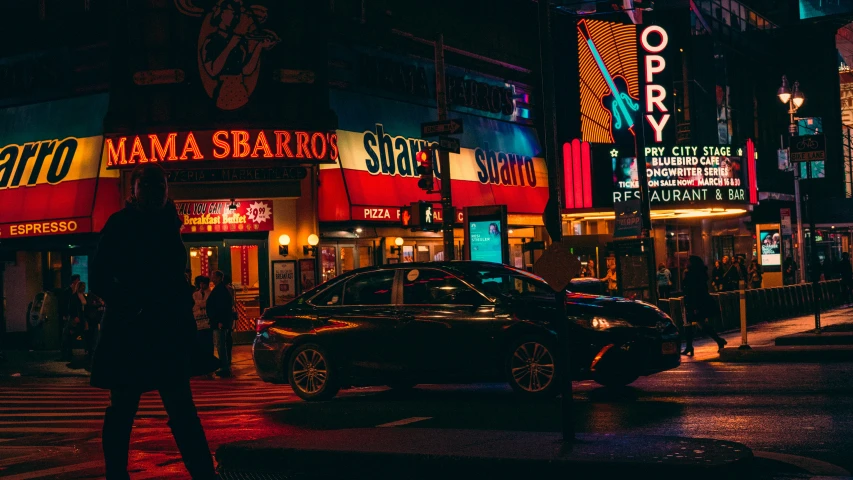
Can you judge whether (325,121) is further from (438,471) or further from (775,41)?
(775,41)

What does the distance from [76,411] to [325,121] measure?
1400cm

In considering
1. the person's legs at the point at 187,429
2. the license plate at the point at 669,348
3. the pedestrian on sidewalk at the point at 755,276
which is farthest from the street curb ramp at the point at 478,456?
the pedestrian on sidewalk at the point at 755,276

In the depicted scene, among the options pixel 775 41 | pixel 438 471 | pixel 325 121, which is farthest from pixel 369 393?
pixel 775 41

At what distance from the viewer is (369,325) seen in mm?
13602

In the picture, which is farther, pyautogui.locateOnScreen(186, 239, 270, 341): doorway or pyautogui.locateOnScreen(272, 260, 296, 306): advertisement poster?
pyautogui.locateOnScreen(186, 239, 270, 341): doorway

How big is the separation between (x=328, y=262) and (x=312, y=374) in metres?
14.4

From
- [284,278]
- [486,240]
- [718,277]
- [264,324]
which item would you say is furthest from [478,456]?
[718,277]

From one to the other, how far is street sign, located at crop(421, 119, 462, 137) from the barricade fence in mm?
5239

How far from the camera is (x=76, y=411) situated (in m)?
13.8

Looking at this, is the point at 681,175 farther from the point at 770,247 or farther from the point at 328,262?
the point at 328,262

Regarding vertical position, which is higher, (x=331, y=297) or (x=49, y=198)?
(x=49, y=198)

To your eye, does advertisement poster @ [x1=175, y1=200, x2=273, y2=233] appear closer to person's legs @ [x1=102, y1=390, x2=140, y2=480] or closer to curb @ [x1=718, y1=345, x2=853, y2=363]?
curb @ [x1=718, y1=345, x2=853, y2=363]

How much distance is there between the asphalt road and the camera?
886 centimetres

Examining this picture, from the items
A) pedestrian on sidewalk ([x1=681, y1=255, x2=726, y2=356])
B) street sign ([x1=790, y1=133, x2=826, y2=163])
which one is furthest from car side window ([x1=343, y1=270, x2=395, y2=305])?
street sign ([x1=790, y1=133, x2=826, y2=163])
